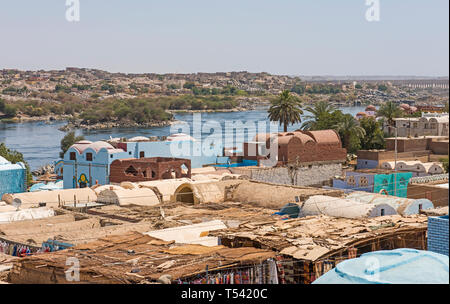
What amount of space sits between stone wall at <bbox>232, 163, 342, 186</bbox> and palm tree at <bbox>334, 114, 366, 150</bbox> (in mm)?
7697

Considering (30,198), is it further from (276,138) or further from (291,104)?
(291,104)

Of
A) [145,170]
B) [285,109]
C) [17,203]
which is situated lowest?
[17,203]

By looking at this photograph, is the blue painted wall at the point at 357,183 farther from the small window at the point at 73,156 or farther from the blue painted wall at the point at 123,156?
the small window at the point at 73,156

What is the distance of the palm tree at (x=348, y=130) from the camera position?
3300cm

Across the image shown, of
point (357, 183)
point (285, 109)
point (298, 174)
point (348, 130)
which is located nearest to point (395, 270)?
point (357, 183)

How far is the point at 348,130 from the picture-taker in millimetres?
33312

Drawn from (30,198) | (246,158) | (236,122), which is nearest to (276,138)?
(246,158)

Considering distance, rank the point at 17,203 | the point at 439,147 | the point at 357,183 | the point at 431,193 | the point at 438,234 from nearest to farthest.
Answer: the point at 438,234 → the point at 17,203 → the point at 431,193 → the point at 357,183 → the point at 439,147

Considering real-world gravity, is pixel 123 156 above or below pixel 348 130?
below

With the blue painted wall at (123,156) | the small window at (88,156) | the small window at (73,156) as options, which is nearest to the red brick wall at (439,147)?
the blue painted wall at (123,156)

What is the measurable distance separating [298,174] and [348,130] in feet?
33.3

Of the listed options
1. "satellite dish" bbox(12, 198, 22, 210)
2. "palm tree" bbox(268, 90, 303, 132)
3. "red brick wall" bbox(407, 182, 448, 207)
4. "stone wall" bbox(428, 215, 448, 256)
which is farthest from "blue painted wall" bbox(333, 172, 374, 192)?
"palm tree" bbox(268, 90, 303, 132)

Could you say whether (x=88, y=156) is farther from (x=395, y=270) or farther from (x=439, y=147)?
(x=395, y=270)

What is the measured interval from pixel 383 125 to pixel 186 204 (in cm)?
2274
